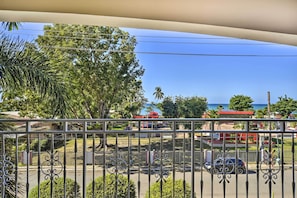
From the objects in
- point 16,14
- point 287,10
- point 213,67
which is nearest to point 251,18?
point 287,10

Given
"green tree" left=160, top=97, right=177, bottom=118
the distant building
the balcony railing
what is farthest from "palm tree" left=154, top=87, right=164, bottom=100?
the balcony railing

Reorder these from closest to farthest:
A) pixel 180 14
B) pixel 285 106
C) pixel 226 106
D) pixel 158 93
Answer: pixel 180 14, pixel 285 106, pixel 226 106, pixel 158 93

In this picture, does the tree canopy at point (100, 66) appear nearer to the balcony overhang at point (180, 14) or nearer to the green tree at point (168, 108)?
the green tree at point (168, 108)

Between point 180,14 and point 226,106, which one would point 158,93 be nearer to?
point 226,106

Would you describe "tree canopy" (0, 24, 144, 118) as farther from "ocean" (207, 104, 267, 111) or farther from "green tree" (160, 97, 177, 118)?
"ocean" (207, 104, 267, 111)

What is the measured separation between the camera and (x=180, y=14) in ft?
7.07

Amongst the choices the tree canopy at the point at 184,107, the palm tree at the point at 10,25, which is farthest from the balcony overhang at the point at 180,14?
the tree canopy at the point at 184,107

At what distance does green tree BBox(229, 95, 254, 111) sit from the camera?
501 centimetres

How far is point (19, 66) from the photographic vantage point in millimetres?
2811

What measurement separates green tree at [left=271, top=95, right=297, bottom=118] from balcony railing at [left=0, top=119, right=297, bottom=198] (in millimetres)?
1303

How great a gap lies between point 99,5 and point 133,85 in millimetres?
3280

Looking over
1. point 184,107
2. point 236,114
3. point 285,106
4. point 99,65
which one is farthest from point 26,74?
point 285,106

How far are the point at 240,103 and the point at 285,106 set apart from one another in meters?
0.83

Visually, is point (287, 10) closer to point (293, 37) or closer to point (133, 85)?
point (293, 37)
